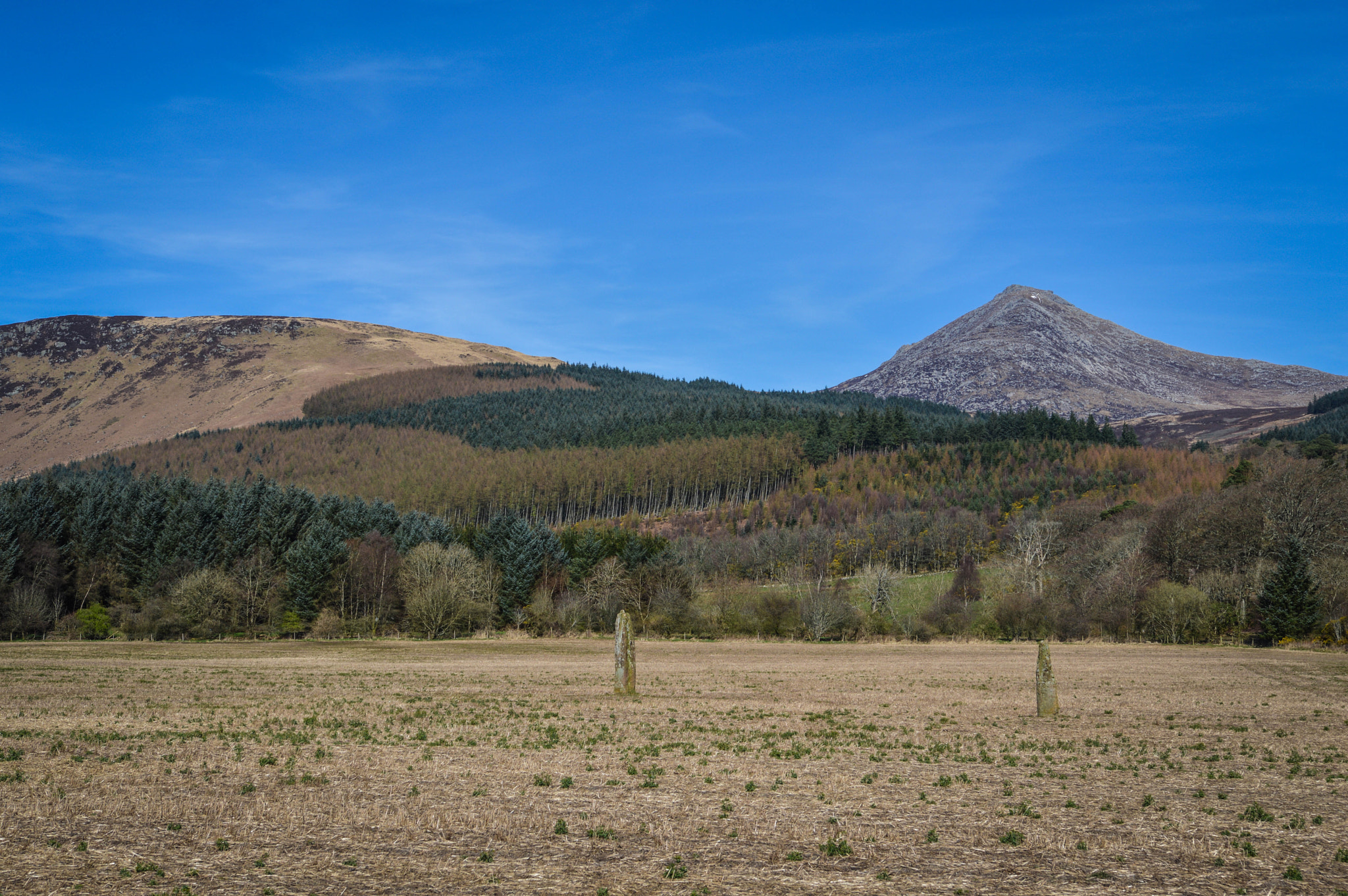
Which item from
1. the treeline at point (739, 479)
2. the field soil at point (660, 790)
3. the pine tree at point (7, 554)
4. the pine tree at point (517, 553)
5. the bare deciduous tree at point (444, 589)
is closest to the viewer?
the field soil at point (660, 790)

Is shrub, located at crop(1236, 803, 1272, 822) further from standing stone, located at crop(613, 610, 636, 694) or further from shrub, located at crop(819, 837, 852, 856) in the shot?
standing stone, located at crop(613, 610, 636, 694)

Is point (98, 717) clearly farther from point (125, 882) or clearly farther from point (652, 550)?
point (652, 550)

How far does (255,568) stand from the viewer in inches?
3344

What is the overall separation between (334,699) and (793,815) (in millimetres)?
22465

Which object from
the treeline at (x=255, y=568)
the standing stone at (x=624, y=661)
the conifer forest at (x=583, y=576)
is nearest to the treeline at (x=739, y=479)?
the conifer forest at (x=583, y=576)

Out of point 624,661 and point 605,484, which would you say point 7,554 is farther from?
point 605,484

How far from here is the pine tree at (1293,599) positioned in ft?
235

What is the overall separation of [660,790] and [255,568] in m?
80.8

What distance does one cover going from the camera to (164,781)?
16688 mm

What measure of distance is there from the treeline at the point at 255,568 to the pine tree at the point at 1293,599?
54803 millimetres

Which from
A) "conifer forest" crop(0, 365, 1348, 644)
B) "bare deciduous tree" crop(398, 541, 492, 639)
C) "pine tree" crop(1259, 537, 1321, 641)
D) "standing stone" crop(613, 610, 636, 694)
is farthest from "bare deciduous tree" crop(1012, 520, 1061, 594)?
"standing stone" crop(613, 610, 636, 694)

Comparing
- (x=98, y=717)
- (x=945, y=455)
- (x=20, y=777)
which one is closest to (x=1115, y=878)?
(x=20, y=777)

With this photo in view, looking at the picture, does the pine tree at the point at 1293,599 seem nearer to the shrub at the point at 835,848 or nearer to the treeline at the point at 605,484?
the shrub at the point at 835,848

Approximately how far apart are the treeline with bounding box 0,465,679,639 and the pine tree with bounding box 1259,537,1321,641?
54.8 meters
